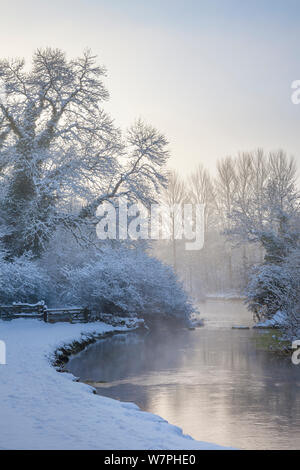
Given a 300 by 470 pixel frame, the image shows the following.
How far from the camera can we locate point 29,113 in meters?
28.2

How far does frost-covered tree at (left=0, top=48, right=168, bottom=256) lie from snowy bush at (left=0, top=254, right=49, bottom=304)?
1632 mm

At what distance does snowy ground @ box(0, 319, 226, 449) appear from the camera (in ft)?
24.5

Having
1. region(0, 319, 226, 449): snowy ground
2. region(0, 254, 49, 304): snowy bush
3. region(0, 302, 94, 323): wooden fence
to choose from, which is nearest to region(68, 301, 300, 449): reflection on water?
region(0, 319, 226, 449): snowy ground

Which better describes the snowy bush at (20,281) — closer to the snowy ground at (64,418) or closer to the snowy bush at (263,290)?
the snowy ground at (64,418)

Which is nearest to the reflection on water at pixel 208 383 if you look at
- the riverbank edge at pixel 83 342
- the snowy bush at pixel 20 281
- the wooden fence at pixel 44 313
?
the riverbank edge at pixel 83 342

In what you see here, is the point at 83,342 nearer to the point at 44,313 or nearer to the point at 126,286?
the point at 44,313

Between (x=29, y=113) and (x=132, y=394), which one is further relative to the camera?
(x=29, y=113)

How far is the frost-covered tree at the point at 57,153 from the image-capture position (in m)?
27.5

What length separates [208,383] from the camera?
14.8 m

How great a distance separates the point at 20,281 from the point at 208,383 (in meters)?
13.2

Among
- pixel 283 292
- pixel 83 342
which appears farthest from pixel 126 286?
pixel 283 292

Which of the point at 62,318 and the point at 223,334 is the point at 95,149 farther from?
the point at 223,334
